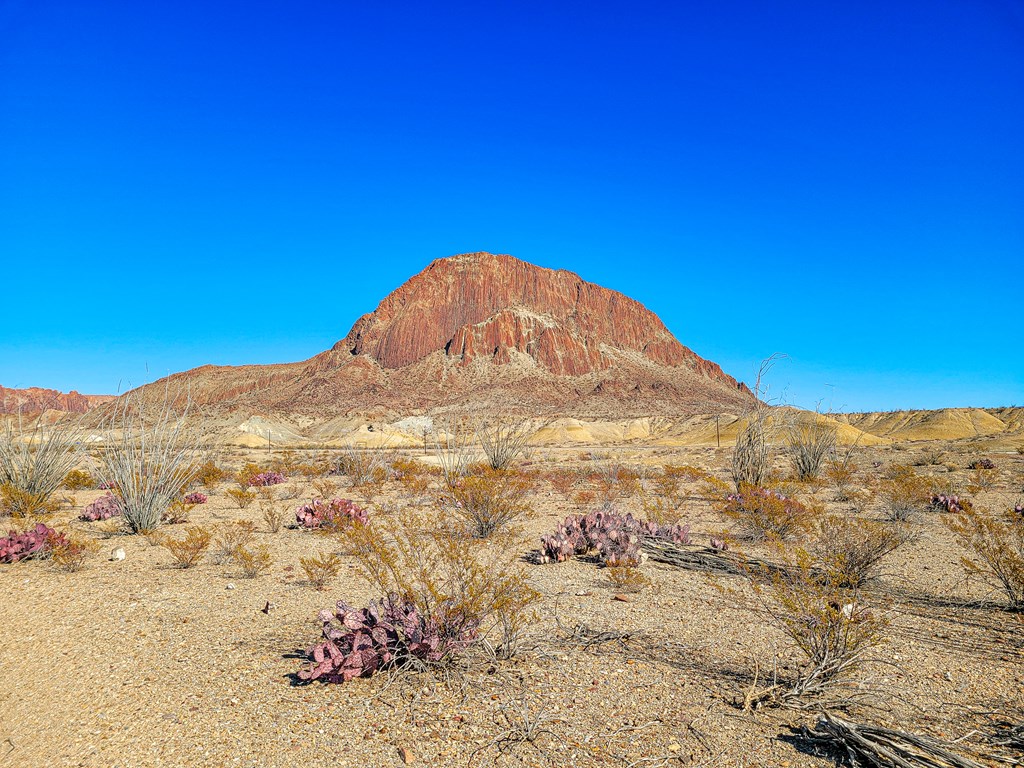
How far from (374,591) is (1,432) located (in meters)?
12.8

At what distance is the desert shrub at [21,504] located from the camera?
11391mm

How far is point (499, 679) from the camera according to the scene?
4.28 m

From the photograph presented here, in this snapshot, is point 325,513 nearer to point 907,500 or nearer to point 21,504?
point 21,504

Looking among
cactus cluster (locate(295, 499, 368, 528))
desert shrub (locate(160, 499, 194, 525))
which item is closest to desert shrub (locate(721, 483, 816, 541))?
cactus cluster (locate(295, 499, 368, 528))

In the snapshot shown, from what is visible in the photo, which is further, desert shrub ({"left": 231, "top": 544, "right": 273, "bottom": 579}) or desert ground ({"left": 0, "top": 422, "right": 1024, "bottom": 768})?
desert shrub ({"left": 231, "top": 544, "right": 273, "bottom": 579})

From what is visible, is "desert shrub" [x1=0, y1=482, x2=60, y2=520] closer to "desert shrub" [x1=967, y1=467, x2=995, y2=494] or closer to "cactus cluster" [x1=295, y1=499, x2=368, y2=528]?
"cactus cluster" [x1=295, y1=499, x2=368, y2=528]

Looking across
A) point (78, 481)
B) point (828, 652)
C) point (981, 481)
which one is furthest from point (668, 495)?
point (78, 481)

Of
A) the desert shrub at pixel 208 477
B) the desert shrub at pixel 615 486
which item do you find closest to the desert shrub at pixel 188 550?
the desert shrub at pixel 615 486

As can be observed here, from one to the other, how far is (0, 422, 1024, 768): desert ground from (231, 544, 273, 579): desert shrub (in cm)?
A: 16

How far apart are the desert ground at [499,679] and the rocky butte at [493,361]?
7169cm

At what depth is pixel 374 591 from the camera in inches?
260

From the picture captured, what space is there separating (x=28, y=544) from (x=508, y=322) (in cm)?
11896

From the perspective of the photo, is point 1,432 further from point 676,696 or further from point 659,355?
point 659,355

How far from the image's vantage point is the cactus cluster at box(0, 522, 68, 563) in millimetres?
8086
